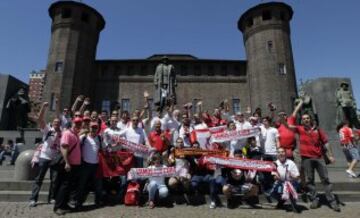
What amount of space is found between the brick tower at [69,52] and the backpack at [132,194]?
2627cm

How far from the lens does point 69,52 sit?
104 feet

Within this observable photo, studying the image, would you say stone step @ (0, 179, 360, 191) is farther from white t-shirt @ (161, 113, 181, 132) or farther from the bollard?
white t-shirt @ (161, 113, 181, 132)

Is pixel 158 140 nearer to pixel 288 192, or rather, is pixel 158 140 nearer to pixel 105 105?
pixel 288 192

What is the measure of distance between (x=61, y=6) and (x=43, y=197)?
32501 millimetres

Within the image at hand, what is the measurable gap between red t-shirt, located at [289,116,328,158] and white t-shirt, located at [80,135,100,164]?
492 centimetres

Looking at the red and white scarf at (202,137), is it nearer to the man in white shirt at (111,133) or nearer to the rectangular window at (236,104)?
the man in white shirt at (111,133)

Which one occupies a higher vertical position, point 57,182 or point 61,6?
point 61,6

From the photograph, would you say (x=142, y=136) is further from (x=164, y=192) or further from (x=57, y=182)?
(x=57, y=182)

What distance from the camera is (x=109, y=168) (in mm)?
6590

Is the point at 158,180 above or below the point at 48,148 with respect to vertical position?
below

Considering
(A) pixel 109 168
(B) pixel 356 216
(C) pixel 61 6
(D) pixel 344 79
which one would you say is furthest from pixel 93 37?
(B) pixel 356 216

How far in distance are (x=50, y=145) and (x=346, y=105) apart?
13288 millimetres

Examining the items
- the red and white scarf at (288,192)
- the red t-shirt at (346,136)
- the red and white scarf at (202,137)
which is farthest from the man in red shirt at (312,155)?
the red t-shirt at (346,136)

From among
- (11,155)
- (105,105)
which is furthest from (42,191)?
(105,105)
